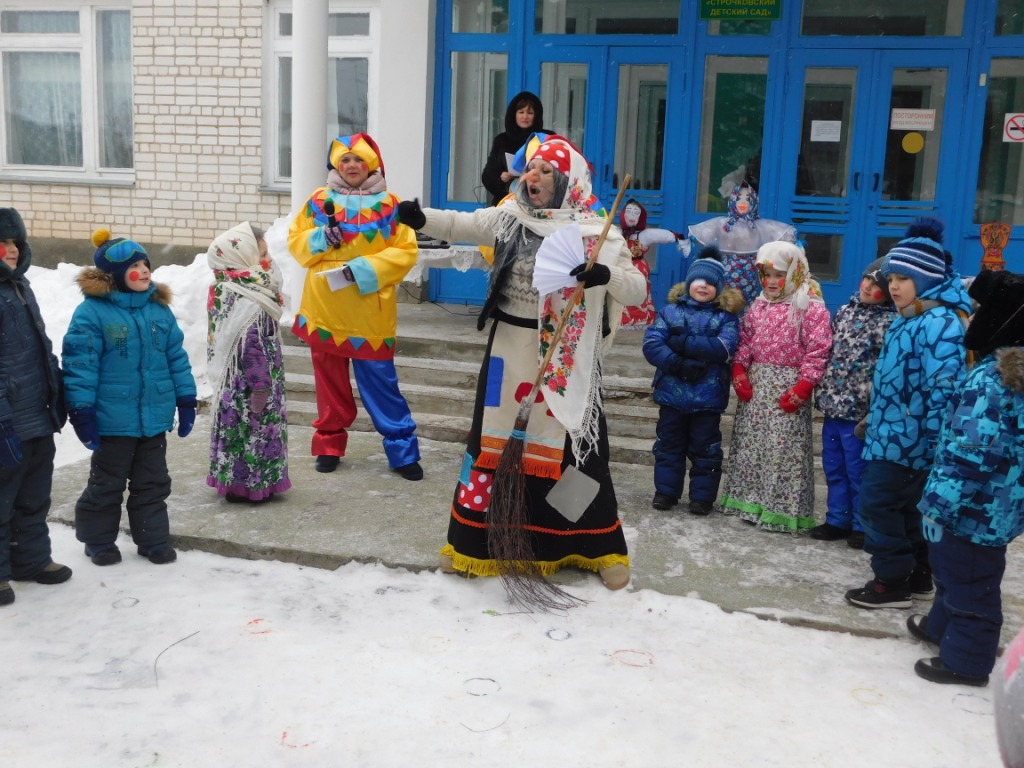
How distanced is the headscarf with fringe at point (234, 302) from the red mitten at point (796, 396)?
2.62m

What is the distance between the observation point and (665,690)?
3.38 m

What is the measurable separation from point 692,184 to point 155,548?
5.62 metres

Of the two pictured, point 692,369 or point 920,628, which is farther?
point 692,369

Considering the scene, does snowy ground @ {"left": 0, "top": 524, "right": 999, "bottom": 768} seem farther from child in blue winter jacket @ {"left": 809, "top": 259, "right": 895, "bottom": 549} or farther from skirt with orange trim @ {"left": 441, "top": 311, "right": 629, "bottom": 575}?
child in blue winter jacket @ {"left": 809, "top": 259, "right": 895, "bottom": 549}

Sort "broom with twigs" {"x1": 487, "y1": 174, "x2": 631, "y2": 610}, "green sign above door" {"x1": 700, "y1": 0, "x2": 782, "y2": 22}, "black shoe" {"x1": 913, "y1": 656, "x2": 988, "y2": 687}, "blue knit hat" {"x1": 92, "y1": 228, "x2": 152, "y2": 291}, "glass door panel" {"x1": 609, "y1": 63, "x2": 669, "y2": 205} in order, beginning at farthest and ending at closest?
1. "glass door panel" {"x1": 609, "y1": 63, "x2": 669, "y2": 205}
2. "green sign above door" {"x1": 700, "y1": 0, "x2": 782, "y2": 22}
3. "blue knit hat" {"x1": 92, "y1": 228, "x2": 152, "y2": 291}
4. "broom with twigs" {"x1": 487, "y1": 174, "x2": 631, "y2": 610}
5. "black shoe" {"x1": 913, "y1": 656, "x2": 988, "y2": 687}

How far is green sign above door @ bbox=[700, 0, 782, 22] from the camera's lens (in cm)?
795

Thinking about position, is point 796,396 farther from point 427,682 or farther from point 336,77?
point 336,77

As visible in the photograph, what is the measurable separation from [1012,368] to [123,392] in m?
3.46

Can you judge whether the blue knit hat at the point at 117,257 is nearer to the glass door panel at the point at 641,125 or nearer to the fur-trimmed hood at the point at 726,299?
the fur-trimmed hood at the point at 726,299

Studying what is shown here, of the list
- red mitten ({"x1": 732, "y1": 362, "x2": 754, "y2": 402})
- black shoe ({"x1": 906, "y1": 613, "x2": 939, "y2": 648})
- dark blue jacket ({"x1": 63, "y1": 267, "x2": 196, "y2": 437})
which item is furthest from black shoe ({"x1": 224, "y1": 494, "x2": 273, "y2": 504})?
black shoe ({"x1": 906, "y1": 613, "x2": 939, "y2": 648})

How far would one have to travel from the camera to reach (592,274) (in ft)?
12.5

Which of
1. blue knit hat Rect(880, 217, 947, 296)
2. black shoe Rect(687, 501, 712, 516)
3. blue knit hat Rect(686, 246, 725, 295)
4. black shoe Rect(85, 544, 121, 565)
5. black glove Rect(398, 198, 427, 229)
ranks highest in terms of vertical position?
black glove Rect(398, 198, 427, 229)

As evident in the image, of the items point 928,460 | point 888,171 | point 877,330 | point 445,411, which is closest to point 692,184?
point 888,171

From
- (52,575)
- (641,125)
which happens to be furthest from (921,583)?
(641,125)
